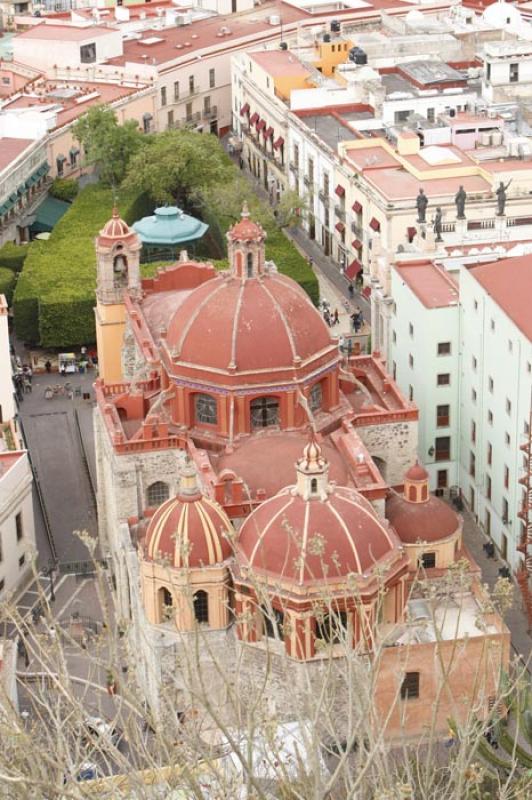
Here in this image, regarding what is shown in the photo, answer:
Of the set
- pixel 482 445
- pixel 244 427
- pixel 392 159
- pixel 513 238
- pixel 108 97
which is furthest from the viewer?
pixel 108 97

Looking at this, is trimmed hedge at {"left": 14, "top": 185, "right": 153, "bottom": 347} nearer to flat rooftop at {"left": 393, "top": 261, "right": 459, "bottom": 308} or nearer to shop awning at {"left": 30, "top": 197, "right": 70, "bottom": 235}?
shop awning at {"left": 30, "top": 197, "right": 70, "bottom": 235}

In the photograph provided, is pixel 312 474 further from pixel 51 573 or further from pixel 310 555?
pixel 51 573

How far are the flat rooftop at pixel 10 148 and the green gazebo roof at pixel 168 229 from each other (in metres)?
16.7

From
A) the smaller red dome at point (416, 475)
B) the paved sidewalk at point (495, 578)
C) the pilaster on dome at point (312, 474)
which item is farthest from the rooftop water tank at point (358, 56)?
the pilaster on dome at point (312, 474)

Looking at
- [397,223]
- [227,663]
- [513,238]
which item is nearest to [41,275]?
[397,223]

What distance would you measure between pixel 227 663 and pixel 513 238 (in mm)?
47657

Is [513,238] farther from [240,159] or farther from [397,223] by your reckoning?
[240,159]

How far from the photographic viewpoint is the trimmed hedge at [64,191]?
156 meters

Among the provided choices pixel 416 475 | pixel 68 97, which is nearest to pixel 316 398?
pixel 416 475

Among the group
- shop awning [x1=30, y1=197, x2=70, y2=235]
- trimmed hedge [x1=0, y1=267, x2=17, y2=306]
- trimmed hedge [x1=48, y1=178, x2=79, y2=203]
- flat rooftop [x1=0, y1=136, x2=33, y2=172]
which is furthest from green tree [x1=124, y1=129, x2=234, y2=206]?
trimmed hedge [x1=0, y1=267, x2=17, y2=306]

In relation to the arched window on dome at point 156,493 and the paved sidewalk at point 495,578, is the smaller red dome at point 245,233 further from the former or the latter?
the paved sidewalk at point 495,578

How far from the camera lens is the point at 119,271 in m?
108

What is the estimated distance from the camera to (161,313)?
10462 cm

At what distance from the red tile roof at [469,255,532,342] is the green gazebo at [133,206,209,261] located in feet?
135
